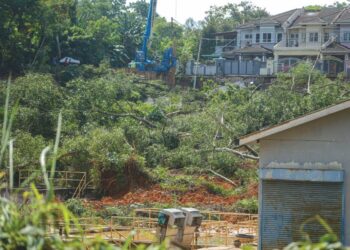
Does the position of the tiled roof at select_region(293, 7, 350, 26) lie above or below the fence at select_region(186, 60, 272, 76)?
above

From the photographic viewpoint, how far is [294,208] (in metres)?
16.3

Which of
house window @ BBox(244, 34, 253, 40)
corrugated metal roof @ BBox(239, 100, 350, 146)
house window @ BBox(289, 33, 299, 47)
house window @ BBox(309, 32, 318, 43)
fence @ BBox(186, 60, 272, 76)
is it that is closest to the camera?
corrugated metal roof @ BBox(239, 100, 350, 146)

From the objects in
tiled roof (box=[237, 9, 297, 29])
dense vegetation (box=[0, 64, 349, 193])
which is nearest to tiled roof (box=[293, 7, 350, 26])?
tiled roof (box=[237, 9, 297, 29])

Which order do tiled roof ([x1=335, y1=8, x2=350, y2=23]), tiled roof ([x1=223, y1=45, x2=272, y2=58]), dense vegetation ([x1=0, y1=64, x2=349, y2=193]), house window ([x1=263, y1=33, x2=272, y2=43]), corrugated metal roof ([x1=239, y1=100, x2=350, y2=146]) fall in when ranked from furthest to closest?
house window ([x1=263, y1=33, x2=272, y2=43])
tiled roof ([x1=223, y1=45, x2=272, y2=58])
tiled roof ([x1=335, y1=8, x2=350, y2=23])
dense vegetation ([x1=0, y1=64, x2=349, y2=193])
corrugated metal roof ([x1=239, y1=100, x2=350, y2=146])

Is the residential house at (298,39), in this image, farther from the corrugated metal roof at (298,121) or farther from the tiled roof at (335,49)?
the corrugated metal roof at (298,121)

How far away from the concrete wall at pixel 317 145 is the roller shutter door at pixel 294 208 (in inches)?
9.8

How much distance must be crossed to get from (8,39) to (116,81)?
11304 millimetres

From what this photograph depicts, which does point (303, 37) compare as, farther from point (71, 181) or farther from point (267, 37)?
point (71, 181)

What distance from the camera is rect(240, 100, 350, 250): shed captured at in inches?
631

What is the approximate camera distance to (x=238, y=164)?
109ft

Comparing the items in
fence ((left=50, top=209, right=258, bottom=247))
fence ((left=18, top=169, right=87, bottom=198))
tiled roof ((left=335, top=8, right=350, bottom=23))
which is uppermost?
tiled roof ((left=335, top=8, right=350, bottom=23))

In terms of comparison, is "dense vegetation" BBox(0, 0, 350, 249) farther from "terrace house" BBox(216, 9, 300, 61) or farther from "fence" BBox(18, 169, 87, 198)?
"terrace house" BBox(216, 9, 300, 61)

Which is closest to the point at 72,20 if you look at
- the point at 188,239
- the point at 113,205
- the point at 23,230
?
the point at 113,205

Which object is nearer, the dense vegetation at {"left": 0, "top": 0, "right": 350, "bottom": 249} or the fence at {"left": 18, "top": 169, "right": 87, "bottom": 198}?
the fence at {"left": 18, "top": 169, "right": 87, "bottom": 198}
